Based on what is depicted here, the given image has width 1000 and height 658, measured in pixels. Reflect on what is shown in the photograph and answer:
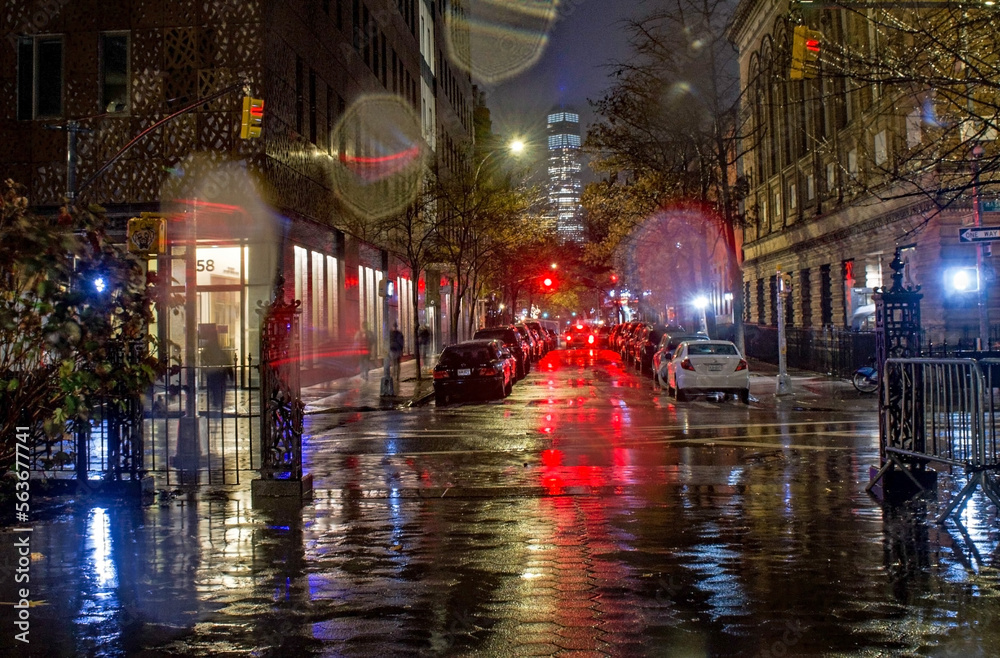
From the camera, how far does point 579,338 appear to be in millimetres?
81562

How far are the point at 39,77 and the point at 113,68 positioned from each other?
7.19 ft

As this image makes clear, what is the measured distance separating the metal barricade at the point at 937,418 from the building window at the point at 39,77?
987 inches

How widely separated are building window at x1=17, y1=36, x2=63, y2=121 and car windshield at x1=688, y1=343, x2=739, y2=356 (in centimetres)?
1901

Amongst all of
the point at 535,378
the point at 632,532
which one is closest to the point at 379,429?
the point at 632,532

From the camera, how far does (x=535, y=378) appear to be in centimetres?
3469

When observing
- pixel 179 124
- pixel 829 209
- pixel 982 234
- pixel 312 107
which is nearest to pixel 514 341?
pixel 312 107

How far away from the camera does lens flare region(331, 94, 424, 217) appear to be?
3512cm

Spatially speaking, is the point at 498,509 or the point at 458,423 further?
the point at 458,423

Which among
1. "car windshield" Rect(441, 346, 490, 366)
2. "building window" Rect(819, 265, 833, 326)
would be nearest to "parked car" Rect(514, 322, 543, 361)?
"building window" Rect(819, 265, 833, 326)

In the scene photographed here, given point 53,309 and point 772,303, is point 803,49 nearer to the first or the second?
point 53,309

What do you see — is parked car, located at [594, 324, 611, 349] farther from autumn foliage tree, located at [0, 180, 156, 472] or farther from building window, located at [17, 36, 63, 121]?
autumn foliage tree, located at [0, 180, 156, 472]

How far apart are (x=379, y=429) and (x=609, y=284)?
7280 centimetres

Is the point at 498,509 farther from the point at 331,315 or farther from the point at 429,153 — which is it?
the point at 429,153

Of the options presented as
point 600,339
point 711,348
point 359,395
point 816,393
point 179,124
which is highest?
point 179,124
